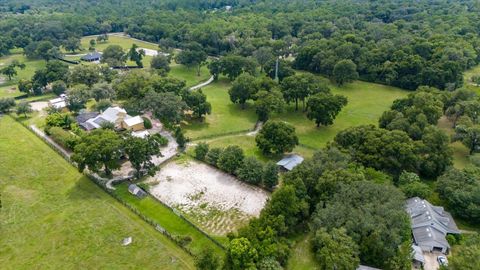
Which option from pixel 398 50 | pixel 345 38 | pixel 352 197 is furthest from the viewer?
pixel 345 38

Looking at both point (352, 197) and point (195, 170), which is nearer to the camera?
point (352, 197)

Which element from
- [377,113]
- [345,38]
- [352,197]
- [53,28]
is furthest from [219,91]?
[53,28]

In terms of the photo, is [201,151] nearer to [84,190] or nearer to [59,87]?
[84,190]

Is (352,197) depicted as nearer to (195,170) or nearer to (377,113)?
(195,170)

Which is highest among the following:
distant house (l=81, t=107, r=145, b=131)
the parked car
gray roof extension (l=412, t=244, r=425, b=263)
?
distant house (l=81, t=107, r=145, b=131)

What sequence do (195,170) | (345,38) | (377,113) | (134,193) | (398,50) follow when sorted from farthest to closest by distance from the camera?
(345,38) < (398,50) < (377,113) < (195,170) < (134,193)

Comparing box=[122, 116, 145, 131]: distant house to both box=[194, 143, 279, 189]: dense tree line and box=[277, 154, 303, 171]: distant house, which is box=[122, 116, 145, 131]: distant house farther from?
box=[277, 154, 303, 171]: distant house

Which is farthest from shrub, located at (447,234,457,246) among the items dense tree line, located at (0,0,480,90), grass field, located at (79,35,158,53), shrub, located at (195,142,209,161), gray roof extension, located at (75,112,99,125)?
grass field, located at (79,35,158,53)

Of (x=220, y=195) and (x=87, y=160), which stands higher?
(x=87, y=160)
